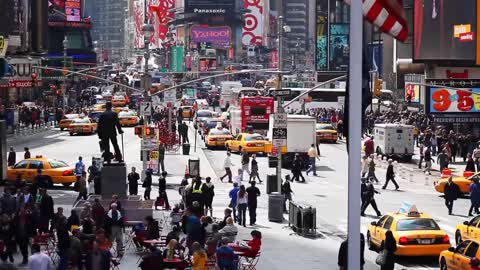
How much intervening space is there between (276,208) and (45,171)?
1163 cm

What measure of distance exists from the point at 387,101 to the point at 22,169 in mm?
63004

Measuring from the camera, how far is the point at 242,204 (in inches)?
1220

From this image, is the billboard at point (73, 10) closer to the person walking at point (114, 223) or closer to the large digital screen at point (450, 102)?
the large digital screen at point (450, 102)

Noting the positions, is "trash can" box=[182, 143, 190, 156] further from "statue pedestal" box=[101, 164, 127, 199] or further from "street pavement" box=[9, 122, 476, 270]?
"statue pedestal" box=[101, 164, 127, 199]

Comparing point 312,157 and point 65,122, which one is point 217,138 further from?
point 65,122

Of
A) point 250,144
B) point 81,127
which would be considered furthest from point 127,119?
point 250,144

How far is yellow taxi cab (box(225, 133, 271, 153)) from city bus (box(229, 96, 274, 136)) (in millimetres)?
7896

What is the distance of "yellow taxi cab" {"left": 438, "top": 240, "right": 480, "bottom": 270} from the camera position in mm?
21250

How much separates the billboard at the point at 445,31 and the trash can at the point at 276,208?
39769mm

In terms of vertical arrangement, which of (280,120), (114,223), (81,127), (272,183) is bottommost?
(81,127)

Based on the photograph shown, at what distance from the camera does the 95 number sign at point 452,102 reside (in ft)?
212

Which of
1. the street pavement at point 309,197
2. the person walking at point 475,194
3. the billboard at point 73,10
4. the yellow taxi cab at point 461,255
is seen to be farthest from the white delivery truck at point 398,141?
the billboard at point 73,10

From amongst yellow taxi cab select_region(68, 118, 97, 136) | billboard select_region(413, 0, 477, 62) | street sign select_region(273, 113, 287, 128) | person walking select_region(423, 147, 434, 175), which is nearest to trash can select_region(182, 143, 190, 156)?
person walking select_region(423, 147, 434, 175)

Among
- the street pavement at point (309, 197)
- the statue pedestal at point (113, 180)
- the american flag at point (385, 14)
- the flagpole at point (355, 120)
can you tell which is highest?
the american flag at point (385, 14)
